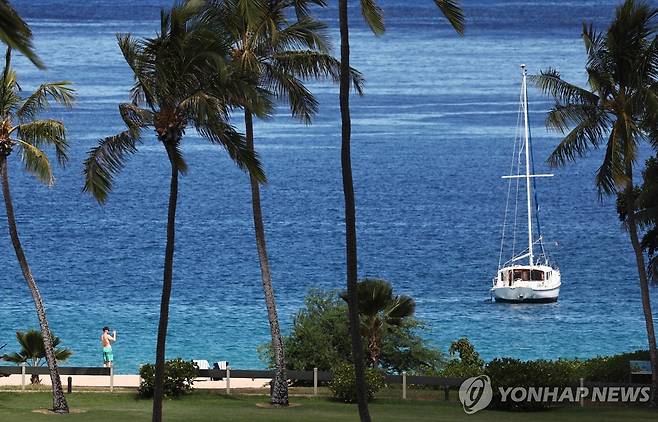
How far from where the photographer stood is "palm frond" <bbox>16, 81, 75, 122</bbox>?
33750 millimetres

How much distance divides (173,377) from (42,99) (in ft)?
25.4

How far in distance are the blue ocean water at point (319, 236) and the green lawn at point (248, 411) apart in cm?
A: 3125

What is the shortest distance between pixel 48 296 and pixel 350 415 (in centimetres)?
5981

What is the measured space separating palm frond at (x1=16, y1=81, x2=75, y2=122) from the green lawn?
696 centimetres

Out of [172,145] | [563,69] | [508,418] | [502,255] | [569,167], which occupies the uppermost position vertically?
[563,69]

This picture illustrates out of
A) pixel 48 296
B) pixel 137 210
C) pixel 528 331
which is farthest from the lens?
pixel 137 210

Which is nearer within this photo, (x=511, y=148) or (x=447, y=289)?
(x=447, y=289)

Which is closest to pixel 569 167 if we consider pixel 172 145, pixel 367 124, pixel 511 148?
pixel 511 148

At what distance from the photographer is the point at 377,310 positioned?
1506 inches

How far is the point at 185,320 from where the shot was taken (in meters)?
82.0

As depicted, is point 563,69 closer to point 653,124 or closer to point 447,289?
point 447,289

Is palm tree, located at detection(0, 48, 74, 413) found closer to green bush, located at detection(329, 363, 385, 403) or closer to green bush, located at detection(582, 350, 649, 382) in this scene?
green bush, located at detection(329, 363, 385, 403)

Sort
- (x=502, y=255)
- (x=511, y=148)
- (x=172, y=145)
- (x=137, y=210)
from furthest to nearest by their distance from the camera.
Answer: (x=511, y=148) < (x=137, y=210) < (x=502, y=255) < (x=172, y=145)

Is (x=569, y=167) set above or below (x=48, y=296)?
above
